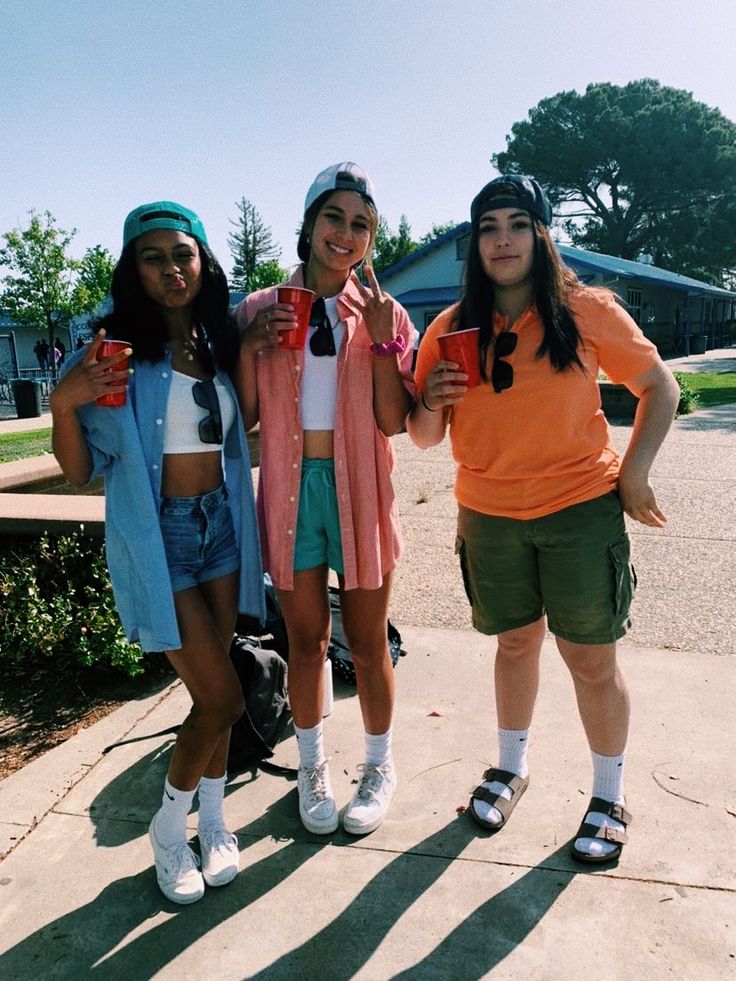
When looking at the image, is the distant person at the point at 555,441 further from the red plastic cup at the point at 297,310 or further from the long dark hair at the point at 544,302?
the red plastic cup at the point at 297,310

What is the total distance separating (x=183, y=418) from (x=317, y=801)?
1405mm

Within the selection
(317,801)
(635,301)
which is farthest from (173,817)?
Answer: (635,301)

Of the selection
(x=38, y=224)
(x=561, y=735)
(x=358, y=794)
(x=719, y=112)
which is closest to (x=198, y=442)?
(x=358, y=794)

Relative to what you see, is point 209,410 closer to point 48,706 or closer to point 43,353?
point 48,706

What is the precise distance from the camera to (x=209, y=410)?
2.25 metres

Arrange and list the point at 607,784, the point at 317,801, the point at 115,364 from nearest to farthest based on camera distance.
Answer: the point at 115,364 < the point at 607,784 < the point at 317,801

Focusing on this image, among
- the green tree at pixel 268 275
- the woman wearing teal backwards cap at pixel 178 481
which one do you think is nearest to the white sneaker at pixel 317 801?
the woman wearing teal backwards cap at pixel 178 481

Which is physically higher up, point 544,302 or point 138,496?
point 544,302

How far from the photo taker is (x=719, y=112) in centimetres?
4931

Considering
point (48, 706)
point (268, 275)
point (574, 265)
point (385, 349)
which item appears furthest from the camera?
point (268, 275)

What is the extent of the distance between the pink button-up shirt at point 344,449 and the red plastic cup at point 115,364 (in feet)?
1.65

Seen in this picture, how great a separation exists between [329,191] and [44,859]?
2.39 m

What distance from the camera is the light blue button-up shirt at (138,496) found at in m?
2.11

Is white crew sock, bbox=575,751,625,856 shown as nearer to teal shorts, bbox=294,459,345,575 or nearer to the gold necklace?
teal shorts, bbox=294,459,345,575
